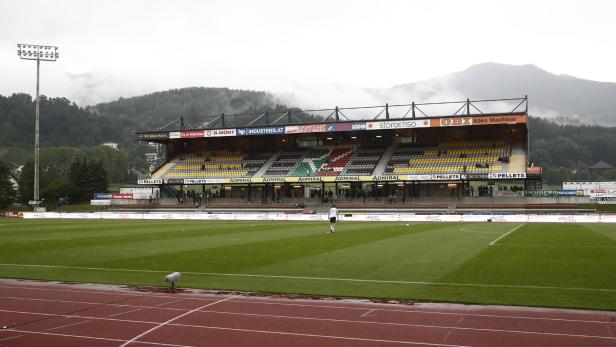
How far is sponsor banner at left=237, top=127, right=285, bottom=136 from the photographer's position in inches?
2847

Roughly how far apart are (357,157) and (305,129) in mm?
8382

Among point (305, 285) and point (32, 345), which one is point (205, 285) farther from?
point (32, 345)

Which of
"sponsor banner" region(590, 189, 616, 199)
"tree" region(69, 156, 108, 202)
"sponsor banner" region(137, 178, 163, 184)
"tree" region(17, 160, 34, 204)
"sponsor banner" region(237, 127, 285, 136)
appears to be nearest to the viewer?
"sponsor banner" region(590, 189, 616, 199)

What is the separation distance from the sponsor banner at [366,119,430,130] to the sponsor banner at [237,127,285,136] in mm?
13158

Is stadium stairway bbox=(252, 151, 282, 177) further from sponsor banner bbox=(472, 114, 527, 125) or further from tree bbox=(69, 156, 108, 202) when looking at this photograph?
tree bbox=(69, 156, 108, 202)

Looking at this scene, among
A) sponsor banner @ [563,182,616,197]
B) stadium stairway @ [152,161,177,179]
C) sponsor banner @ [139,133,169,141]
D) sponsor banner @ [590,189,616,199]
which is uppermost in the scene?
sponsor banner @ [139,133,169,141]

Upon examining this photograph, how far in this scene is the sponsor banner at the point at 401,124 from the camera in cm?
6600

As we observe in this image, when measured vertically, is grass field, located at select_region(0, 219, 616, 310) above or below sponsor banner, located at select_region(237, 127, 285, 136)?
below

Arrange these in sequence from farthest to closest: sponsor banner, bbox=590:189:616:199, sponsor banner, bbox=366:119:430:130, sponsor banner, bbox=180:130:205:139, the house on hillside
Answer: the house on hillside < sponsor banner, bbox=180:130:205:139 < sponsor banner, bbox=590:189:616:199 < sponsor banner, bbox=366:119:430:130

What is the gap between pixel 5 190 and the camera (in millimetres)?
74188

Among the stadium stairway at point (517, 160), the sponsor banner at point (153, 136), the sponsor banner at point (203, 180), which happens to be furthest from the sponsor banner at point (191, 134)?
the stadium stairway at point (517, 160)

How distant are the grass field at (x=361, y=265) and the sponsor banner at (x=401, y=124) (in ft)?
125

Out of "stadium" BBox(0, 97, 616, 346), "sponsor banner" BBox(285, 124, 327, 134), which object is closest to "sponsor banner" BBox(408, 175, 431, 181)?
"sponsor banner" BBox(285, 124, 327, 134)

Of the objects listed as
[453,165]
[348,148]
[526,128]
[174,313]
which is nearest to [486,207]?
[453,165]
